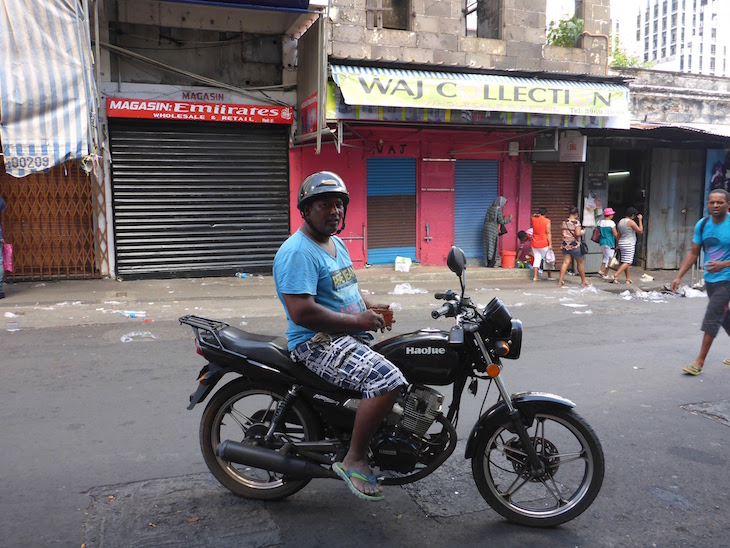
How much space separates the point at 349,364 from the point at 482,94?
9.71m

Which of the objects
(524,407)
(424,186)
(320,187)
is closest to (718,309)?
(524,407)

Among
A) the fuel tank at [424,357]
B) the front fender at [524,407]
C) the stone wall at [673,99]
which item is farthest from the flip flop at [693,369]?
the stone wall at [673,99]

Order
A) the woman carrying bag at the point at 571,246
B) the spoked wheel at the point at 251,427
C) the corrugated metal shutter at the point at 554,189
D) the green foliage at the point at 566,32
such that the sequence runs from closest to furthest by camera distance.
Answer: the spoked wheel at the point at 251,427 < the woman carrying bag at the point at 571,246 < the green foliage at the point at 566,32 < the corrugated metal shutter at the point at 554,189

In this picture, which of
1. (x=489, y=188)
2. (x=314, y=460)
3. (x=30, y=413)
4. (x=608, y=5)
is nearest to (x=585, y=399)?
(x=314, y=460)

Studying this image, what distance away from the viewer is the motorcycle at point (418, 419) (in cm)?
318

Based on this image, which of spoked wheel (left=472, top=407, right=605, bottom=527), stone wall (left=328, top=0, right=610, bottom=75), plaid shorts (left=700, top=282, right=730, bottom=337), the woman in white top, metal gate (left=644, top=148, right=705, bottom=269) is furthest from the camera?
metal gate (left=644, top=148, right=705, bottom=269)

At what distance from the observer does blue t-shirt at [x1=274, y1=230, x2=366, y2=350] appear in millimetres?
3045

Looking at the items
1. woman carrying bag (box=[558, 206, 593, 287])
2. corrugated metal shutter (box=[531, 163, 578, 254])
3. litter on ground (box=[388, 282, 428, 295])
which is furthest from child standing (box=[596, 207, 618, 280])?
litter on ground (box=[388, 282, 428, 295])

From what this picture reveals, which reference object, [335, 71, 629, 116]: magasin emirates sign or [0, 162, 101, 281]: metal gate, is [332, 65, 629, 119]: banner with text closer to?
[335, 71, 629, 116]: magasin emirates sign

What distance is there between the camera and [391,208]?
45.2 feet

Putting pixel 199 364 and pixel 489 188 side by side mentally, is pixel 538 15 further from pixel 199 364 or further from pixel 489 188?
pixel 199 364

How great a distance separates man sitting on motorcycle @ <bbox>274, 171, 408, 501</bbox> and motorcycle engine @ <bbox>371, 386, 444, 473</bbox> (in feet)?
0.32

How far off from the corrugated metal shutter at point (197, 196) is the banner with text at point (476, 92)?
2.52 meters

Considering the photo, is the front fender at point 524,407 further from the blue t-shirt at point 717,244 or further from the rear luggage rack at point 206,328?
the blue t-shirt at point 717,244
